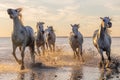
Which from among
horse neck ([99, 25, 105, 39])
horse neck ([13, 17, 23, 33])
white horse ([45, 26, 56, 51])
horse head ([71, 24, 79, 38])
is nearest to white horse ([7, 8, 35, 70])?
horse neck ([13, 17, 23, 33])

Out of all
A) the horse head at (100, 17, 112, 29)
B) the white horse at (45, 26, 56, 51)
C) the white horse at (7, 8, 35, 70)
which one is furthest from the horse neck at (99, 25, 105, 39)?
the white horse at (45, 26, 56, 51)

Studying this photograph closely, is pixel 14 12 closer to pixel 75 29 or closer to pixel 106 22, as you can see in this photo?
pixel 106 22

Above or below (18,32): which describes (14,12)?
above

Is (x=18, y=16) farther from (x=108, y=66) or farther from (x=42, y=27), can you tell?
(x=42, y=27)

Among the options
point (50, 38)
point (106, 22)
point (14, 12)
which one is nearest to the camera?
point (14, 12)

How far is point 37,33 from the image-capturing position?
964 inches

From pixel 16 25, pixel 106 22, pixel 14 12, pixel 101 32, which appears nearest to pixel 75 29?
pixel 101 32

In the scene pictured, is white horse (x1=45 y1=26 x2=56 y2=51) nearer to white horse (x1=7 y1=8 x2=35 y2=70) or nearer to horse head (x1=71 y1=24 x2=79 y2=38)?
horse head (x1=71 y1=24 x2=79 y2=38)

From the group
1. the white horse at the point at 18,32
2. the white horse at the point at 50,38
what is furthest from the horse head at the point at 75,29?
the white horse at the point at 50,38

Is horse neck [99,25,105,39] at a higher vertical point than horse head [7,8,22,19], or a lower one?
lower

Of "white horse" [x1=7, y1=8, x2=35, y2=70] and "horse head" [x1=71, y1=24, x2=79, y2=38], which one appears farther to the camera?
"horse head" [x1=71, y1=24, x2=79, y2=38]

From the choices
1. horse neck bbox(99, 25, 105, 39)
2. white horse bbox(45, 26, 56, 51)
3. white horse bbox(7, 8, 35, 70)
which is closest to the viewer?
white horse bbox(7, 8, 35, 70)

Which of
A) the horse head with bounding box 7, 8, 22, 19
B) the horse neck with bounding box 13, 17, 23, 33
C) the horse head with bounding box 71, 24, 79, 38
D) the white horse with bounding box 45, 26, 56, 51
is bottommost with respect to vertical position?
the white horse with bounding box 45, 26, 56, 51

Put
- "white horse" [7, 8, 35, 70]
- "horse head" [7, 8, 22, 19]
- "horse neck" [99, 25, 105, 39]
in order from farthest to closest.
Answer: "horse neck" [99, 25, 105, 39] < "white horse" [7, 8, 35, 70] < "horse head" [7, 8, 22, 19]
